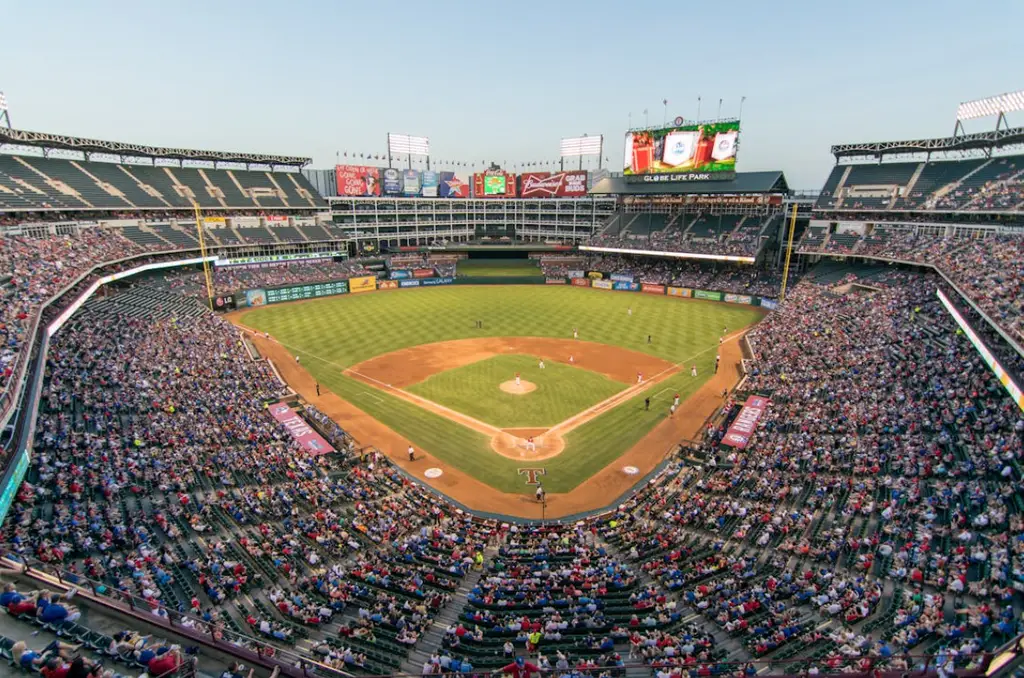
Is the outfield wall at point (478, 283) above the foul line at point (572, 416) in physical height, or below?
above

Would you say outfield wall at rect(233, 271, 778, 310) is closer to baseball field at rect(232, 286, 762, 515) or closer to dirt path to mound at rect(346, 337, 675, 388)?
baseball field at rect(232, 286, 762, 515)

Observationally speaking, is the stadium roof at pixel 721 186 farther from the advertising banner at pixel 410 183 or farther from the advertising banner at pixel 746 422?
the advertising banner at pixel 746 422

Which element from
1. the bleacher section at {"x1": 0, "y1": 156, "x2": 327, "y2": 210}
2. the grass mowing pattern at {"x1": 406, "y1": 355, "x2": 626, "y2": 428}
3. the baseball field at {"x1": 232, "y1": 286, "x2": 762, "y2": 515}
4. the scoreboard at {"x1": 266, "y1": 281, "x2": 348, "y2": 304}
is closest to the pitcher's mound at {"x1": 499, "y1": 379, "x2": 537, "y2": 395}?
the baseball field at {"x1": 232, "y1": 286, "x2": 762, "y2": 515}

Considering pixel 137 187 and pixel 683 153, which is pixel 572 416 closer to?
pixel 683 153

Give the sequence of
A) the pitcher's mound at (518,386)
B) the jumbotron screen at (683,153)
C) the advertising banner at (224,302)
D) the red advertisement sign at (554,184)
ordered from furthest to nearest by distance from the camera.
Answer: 1. the red advertisement sign at (554,184)
2. the jumbotron screen at (683,153)
3. the advertising banner at (224,302)
4. the pitcher's mound at (518,386)

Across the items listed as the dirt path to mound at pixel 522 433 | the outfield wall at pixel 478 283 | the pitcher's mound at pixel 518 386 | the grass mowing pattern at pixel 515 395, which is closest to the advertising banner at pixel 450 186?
the outfield wall at pixel 478 283
